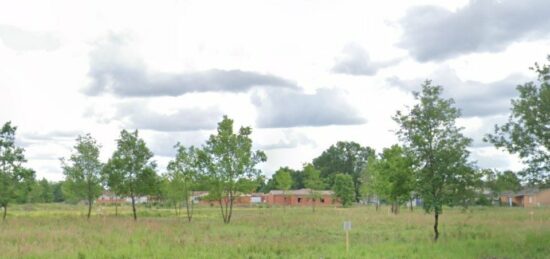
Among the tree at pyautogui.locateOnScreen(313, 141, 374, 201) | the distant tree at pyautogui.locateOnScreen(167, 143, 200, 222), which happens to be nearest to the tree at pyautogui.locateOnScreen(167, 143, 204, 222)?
the distant tree at pyautogui.locateOnScreen(167, 143, 200, 222)

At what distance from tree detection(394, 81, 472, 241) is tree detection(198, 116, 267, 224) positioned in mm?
20987

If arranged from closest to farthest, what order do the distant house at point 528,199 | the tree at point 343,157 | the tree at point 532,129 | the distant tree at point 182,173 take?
the tree at point 532,129, the distant tree at point 182,173, the distant house at point 528,199, the tree at point 343,157

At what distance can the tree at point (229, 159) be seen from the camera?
46.5 meters

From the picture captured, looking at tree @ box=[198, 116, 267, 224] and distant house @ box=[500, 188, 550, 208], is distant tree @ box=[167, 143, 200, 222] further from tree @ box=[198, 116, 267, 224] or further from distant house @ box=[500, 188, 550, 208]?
distant house @ box=[500, 188, 550, 208]

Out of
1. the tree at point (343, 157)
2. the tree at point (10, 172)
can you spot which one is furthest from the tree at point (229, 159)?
the tree at point (343, 157)

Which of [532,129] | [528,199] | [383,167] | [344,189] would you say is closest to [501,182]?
[532,129]

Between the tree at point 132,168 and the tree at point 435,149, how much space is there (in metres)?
29.9

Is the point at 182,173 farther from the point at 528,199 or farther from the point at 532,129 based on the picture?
the point at 528,199

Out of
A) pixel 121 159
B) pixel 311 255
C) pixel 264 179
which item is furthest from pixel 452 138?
pixel 121 159

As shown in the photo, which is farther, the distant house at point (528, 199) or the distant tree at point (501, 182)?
the distant house at point (528, 199)

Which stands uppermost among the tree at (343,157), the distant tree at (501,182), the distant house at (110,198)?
the tree at (343,157)

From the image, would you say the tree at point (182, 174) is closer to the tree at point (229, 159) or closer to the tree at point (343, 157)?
the tree at point (229, 159)

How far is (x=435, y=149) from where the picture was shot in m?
26.9

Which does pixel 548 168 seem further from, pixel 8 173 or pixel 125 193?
pixel 8 173
